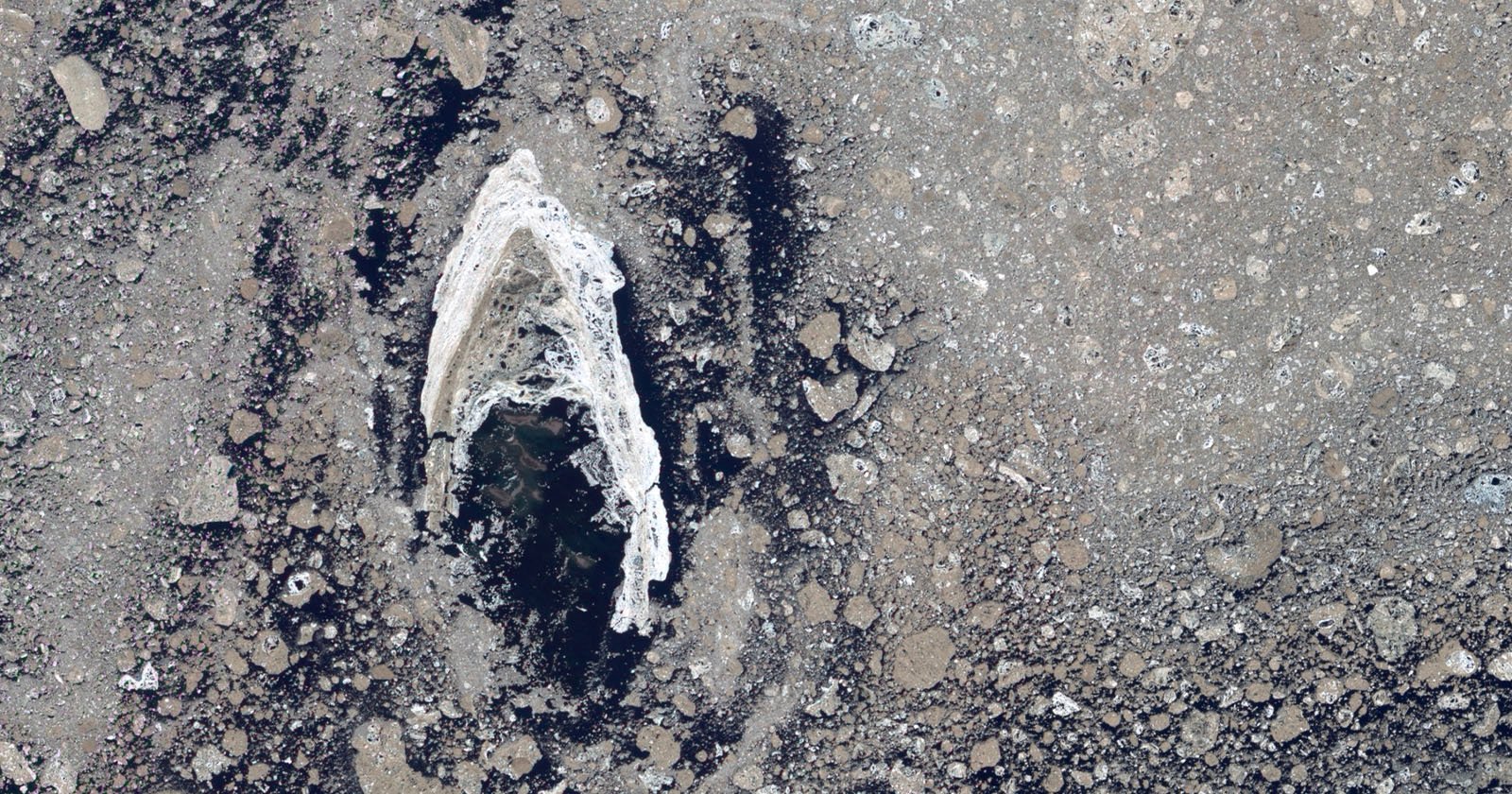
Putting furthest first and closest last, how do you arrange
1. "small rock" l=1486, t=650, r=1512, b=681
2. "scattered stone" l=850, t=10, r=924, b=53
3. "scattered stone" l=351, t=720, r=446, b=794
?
"scattered stone" l=351, t=720, r=446, b=794, "scattered stone" l=850, t=10, r=924, b=53, "small rock" l=1486, t=650, r=1512, b=681

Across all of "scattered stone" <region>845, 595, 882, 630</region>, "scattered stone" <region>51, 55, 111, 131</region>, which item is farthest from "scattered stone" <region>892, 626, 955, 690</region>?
"scattered stone" <region>51, 55, 111, 131</region>

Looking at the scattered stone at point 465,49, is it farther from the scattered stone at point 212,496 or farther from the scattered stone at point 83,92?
the scattered stone at point 212,496

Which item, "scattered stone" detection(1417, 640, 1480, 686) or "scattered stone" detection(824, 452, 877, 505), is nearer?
"scattered stone" detection(1417, 640, 1480, 686)

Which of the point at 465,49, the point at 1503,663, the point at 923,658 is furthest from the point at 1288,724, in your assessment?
the point at 465,49

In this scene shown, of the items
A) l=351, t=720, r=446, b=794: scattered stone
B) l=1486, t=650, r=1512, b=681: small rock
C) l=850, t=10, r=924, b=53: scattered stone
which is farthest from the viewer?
l=351, t=720, r=446, b=794: scattered stone

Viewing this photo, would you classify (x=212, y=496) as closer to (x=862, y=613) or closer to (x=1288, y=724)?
(x=862, y=613)

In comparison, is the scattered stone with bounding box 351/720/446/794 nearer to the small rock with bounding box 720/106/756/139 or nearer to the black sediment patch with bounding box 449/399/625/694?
the black sediment patch with bounding box 449/399/625/694
